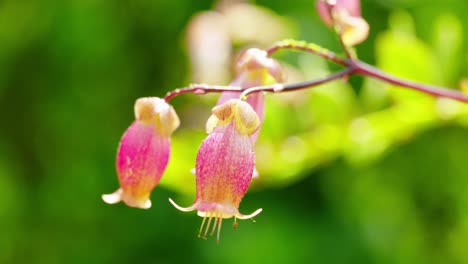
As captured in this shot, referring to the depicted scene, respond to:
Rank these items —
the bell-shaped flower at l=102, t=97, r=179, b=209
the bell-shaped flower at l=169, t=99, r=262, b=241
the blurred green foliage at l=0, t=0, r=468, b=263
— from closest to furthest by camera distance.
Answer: the bell-shaped flower at l=169, t=99, r=262, b=241, the bell-shaped flower at l=102, t=97, r=179, b=209, the blurred green foliage at l=0, t=0, r=468, b=263

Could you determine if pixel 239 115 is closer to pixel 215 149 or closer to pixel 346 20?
pixel 215 149

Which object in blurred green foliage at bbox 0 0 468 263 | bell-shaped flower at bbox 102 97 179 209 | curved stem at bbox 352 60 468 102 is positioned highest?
bell-shaped flower at bbox 102 97 179 209

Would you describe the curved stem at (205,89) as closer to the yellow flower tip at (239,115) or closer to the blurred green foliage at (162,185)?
the yellow flower tip at (239,115)

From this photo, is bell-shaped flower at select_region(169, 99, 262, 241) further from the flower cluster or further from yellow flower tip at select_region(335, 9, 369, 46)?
yellow flower tip at select_region(335, 9, 369, 46)

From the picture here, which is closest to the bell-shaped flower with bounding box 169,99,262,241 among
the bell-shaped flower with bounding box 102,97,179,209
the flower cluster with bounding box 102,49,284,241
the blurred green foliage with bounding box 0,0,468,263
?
the flower cluster with bounding box 102,49,284,241

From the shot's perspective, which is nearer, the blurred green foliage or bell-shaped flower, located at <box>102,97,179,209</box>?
bell-shaped flower, located at <box>102,97,179,209</box>
